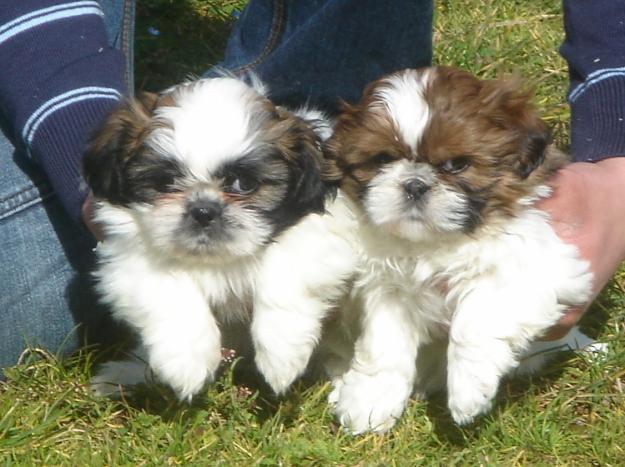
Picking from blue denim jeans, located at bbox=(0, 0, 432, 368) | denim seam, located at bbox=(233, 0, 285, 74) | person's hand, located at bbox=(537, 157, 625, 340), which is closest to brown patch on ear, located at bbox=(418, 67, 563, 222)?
person's hand, located at bbox=(537, 157, 625, 340)

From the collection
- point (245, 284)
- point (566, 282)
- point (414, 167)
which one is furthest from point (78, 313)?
point (566, 282)

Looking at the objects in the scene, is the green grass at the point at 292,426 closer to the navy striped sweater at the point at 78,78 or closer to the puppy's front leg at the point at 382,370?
the puppy's front leg at the point at 382,370

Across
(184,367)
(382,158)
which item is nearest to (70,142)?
(184,367)

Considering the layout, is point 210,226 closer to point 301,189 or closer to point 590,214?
point 301,189

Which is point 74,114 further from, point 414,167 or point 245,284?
point 414,167

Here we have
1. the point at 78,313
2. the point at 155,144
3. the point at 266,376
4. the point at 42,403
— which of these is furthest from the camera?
the point at 78,313

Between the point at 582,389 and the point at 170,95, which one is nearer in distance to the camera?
the point at 170,95

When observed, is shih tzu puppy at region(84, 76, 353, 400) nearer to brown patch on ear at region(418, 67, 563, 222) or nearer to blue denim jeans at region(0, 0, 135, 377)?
brown patch on ear at region(418, 67, 563, 222)
